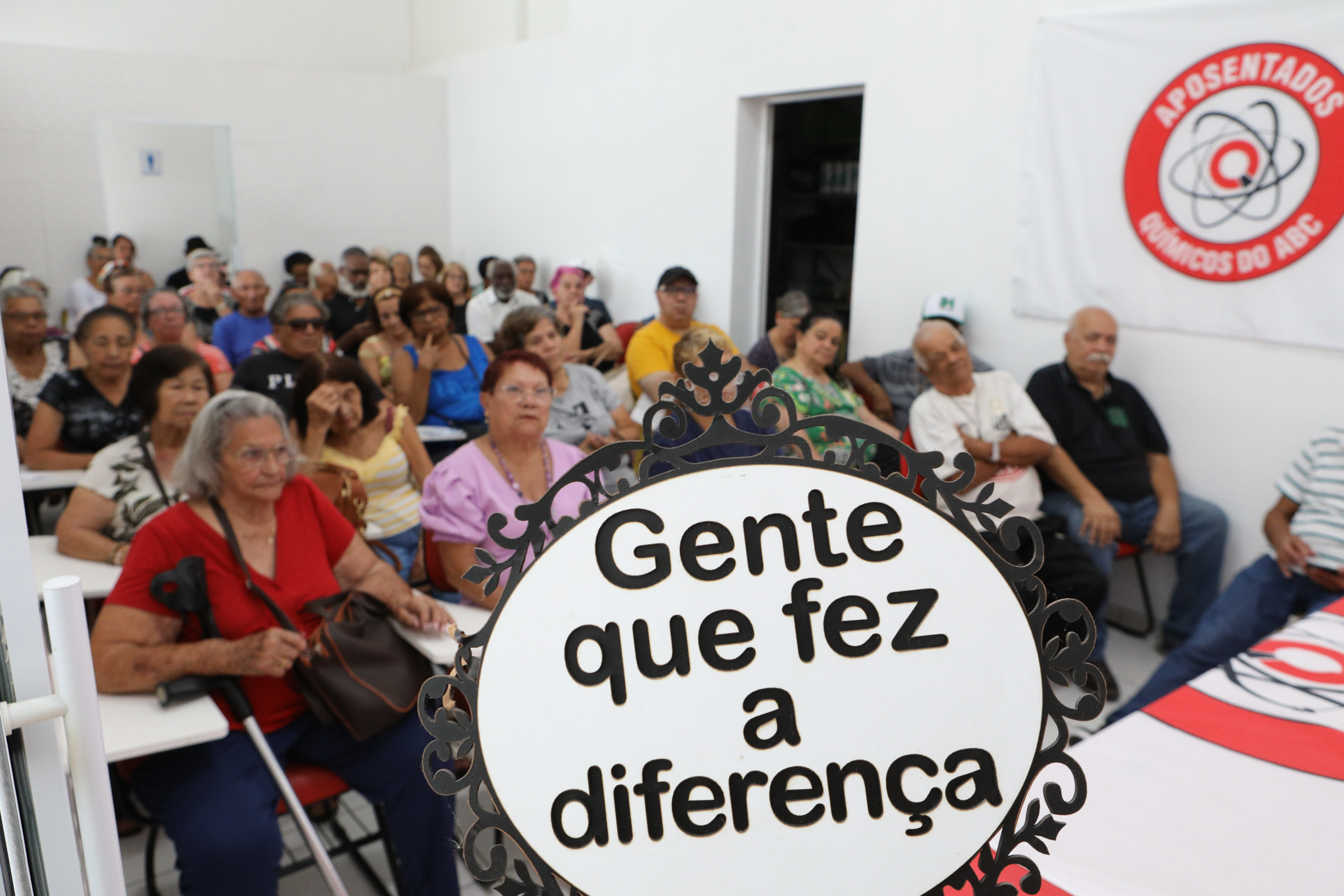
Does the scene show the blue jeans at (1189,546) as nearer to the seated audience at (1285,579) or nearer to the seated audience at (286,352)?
the seated audience at (1285,579)

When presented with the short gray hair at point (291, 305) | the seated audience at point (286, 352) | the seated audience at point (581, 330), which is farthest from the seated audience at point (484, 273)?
the seated audience at point (286, 352)

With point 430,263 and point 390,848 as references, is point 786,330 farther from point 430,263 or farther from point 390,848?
point 430,263

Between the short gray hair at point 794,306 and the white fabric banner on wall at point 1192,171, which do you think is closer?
the white fabric banner on wall at point 1192,171

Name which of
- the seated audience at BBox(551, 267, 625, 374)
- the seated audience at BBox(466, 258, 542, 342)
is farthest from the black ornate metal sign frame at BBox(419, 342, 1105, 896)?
the seated audience at BBox(466, 258, 542, 342)

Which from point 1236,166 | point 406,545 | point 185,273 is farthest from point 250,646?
point 185,273

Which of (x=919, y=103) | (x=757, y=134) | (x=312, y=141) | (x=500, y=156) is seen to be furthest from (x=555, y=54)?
(x=919, y=103)

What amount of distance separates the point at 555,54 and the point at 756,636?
7186mm

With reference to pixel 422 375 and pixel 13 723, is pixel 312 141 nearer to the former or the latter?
pixel 422 375

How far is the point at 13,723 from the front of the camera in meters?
0.74

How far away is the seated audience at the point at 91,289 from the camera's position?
730 centimetres

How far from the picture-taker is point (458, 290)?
7.50 m

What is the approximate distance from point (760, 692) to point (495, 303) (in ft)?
20.7

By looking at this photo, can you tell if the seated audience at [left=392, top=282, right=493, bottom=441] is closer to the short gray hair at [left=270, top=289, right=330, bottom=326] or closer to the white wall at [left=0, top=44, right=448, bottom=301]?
the short gray hair at [left=270, top=289, right=330, bottom=326]

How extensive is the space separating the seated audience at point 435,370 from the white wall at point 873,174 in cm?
195
